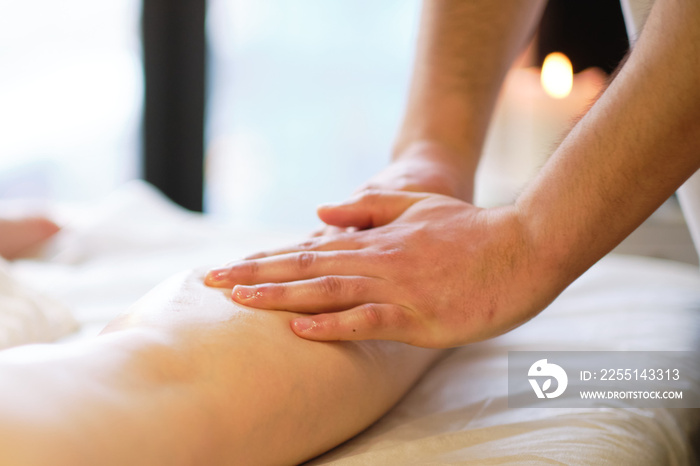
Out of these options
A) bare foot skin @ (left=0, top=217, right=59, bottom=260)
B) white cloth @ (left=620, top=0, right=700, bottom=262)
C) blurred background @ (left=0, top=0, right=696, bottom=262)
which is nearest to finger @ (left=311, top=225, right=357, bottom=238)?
white cloth @ (left=620, top=0, right=700, bottom=262)

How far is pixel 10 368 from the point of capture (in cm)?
44

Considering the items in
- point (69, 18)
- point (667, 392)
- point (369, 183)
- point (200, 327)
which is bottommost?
point (667, 392)

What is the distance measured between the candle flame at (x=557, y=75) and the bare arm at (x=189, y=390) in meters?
2.13

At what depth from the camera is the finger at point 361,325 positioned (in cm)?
64

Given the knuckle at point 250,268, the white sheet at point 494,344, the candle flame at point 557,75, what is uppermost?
the candle flame at point 557,75

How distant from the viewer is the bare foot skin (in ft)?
4.97

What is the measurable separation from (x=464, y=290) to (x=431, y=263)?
50 millimetres

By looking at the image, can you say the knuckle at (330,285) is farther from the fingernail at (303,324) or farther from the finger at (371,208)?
the finger at (371,208)

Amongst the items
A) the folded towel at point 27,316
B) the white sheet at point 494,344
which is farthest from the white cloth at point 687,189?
the folded towel at point 27,316

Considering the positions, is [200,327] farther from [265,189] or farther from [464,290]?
[265,189]

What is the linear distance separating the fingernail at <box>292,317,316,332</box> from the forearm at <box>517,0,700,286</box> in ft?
0.83

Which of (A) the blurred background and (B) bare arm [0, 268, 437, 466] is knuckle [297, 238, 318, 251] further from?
(A) the blurred background

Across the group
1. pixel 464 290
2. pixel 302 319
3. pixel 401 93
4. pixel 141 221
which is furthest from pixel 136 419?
pixel 401 93

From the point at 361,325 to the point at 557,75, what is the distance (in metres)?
2.21
